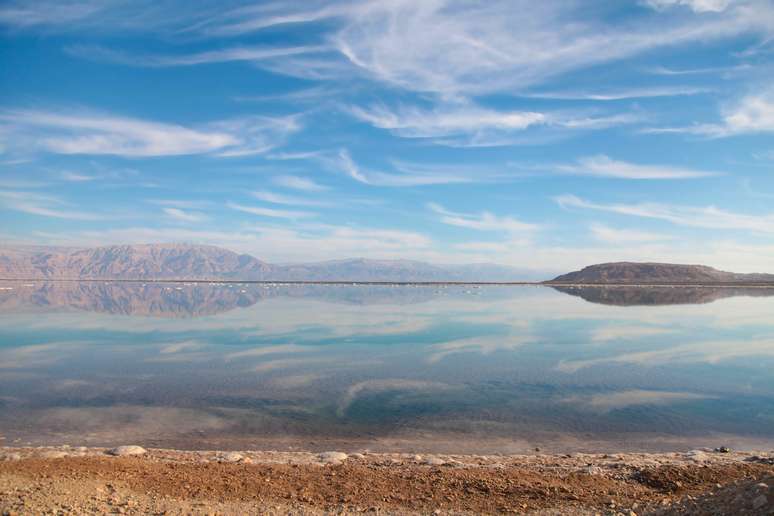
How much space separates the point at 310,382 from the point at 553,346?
56.5ft

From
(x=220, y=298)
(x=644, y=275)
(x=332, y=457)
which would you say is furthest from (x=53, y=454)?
(x=644, y=275)

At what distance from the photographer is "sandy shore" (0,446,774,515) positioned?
7.93 meters

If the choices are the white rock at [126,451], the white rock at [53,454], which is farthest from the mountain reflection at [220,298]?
the white rock at [126,451]

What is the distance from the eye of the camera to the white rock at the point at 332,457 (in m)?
11.6

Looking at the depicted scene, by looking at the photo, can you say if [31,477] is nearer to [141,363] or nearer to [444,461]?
[444,461]

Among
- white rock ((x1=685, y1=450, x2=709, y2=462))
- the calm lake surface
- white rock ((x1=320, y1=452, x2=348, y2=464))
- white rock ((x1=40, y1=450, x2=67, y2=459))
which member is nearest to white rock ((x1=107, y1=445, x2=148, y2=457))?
white rock ((x1=40, y1=450, x2=67, y2=459))

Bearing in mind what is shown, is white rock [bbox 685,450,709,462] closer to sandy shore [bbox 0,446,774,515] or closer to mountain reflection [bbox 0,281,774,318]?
→ sandy shore [bbox 0,446,774,515]

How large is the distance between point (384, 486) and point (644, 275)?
7719 inches

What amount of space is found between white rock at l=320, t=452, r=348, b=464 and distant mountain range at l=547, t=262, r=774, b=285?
17183 cm

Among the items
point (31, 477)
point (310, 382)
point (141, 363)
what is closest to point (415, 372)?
point (310, 382)

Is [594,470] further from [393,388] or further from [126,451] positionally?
[393,388]

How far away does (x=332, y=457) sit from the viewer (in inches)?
468

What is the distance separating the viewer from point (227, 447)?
44.7ft

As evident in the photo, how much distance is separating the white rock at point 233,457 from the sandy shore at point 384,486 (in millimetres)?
265
